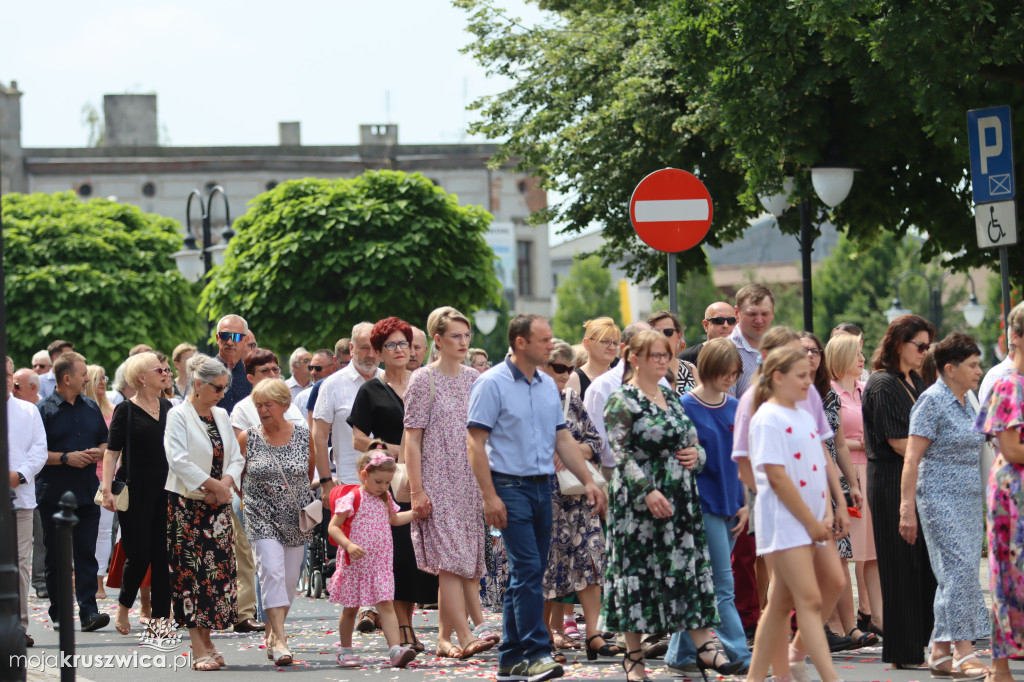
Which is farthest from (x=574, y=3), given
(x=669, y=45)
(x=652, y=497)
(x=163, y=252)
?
(x=163, y=252)

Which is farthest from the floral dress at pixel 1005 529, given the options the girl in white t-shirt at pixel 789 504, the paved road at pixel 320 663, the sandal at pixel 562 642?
the sandal at pixel 562 642

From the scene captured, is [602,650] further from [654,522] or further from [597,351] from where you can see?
[597,351]

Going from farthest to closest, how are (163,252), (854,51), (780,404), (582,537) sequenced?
(163,252) → (854,51) → (582,537) → (780,404)

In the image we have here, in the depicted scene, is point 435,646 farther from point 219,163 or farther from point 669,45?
point 219,163

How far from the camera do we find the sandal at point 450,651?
9719 mm

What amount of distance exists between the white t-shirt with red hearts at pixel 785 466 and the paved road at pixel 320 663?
160 cm

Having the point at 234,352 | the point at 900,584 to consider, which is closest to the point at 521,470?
the point at 900,584

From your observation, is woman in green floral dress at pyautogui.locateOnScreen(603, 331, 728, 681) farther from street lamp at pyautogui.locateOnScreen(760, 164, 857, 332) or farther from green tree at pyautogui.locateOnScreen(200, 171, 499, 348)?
green tree at pyautogui.locateOnScreen(200, 171, 499, 348)

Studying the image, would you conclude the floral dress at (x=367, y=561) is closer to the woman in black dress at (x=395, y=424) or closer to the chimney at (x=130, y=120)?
the woman in black dress at (x=395, y=424)

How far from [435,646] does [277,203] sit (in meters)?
20.2

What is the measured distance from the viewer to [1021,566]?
762cm

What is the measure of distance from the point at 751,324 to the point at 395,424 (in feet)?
8.46

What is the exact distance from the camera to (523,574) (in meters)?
8.24

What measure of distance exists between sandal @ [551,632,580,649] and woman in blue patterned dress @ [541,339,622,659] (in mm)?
419
